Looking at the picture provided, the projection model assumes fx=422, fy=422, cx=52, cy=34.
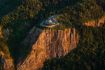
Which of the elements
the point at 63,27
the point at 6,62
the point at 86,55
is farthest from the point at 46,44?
the point at 6,62

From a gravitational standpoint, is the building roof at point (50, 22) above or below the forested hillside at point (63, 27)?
above

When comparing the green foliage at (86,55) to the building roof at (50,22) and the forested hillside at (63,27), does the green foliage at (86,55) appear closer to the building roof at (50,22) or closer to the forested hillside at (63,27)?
the forested hillside at (63,27)

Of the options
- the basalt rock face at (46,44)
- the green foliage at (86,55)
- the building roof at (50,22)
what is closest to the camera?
the basalt rock face at (46,44)

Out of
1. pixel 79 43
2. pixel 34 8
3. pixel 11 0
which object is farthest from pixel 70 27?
pixel 11 0

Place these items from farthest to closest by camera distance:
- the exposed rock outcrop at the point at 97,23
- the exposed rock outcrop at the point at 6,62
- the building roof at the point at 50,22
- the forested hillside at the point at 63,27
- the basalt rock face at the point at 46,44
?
1. the exposed rock outcrop at the point at 97,23
2. the forested hillside at the point at 63,27
3. the building roof at the point at 50,22
4. the basalt rock face at the point at 46,44
5. the exposed rock outcrop at the point at 6,62

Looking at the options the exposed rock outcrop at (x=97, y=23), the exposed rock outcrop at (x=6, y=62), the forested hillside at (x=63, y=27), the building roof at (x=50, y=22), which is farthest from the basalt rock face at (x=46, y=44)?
the exposed rock outcrop at (x=97, y=23)

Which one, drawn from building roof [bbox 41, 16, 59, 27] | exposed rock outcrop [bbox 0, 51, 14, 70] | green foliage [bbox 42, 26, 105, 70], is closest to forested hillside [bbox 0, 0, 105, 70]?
green foliage [bbox 42, 26, 105, 70]

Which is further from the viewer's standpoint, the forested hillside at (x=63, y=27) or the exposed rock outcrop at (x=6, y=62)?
the forested hillside at (x=63, y=27)

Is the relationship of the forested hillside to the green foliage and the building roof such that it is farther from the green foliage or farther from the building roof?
the building roof

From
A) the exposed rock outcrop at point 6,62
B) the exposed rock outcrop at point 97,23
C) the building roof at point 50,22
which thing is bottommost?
the exposed rock outcrop at point 6,62
